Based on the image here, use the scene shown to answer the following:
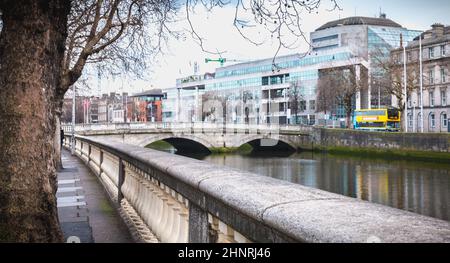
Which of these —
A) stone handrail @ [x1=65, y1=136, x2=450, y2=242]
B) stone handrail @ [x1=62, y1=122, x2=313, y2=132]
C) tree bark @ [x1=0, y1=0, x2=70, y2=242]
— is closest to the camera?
stone handrail @ [x1=65, y1=136, x2=450, y2=242]

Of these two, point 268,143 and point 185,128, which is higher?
point 185,128

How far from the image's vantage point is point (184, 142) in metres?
Answer: 57.8

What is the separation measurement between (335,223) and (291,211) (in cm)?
26

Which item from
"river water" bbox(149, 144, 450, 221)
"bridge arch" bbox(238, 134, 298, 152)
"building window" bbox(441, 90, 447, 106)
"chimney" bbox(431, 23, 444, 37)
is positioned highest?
"chimney" bbox(431, 23, 444, 37)

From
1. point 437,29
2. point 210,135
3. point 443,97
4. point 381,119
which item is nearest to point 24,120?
point 210,135

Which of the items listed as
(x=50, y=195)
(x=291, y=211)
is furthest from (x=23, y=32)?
(x=291, y=211)

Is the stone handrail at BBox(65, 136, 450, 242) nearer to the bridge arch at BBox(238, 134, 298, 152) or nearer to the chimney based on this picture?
the bridge arch at BBox(238, 134, 298, 152)

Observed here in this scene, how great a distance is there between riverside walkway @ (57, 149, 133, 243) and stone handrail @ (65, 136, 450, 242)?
0.75m

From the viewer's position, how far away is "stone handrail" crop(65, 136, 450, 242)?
1658 millimetres

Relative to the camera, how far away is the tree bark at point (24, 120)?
320cm

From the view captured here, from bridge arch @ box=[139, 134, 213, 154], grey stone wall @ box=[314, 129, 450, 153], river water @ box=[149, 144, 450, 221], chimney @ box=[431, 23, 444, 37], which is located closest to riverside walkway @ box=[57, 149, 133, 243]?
river water @ box=[149, 144, 450, 221]

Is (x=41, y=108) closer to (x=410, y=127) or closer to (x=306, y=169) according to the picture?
(x=306, y=169)

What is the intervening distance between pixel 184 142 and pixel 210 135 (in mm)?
4554

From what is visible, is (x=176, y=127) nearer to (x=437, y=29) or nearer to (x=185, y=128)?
(x=185, y=128)
